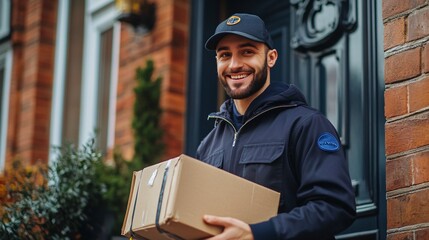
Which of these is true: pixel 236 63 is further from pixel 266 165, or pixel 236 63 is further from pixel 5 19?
pixel 5 19

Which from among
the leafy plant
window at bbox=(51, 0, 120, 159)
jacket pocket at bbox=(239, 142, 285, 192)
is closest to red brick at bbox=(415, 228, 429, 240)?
jacket pocket at bbox=(239, 142, 285, 192)

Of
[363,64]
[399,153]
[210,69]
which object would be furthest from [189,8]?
[399,153]

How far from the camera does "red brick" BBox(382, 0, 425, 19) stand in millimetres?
3488

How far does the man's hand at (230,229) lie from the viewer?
280 cm

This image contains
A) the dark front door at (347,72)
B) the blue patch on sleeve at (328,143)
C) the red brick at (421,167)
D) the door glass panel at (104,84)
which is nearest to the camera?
the blue patch on sleeve at (328,143)

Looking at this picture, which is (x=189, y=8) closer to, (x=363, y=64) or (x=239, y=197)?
(x=363, y=64)

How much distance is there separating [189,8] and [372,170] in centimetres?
241

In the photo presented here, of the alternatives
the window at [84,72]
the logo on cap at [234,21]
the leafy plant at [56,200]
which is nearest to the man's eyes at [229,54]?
the logo on cap at [234,21]

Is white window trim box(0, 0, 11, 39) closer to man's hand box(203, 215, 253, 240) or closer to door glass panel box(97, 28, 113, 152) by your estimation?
door glass panel box(97, 28, 113, 152)

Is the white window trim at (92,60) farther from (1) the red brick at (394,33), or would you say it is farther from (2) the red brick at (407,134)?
(2) the red brick at (407,134)

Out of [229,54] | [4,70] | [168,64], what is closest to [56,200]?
[168,64]

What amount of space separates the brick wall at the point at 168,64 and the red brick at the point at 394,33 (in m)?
2.63

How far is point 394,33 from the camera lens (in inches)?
141

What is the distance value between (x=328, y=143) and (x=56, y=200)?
7.40 feet
